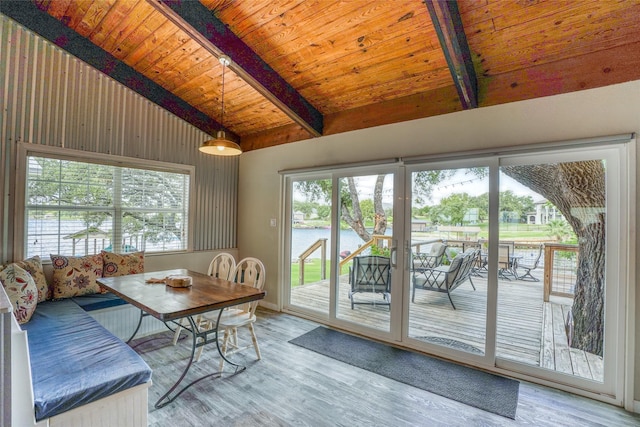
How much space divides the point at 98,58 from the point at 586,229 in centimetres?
528

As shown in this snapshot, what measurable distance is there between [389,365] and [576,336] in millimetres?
1618

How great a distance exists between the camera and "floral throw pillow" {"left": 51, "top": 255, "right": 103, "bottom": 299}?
3.14 metres

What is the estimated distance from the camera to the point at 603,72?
2361mm

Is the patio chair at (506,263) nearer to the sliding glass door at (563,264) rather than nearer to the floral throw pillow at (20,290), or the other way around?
the sliding glass door at (563,264)

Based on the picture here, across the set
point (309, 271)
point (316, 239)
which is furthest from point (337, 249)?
point (309, 271)

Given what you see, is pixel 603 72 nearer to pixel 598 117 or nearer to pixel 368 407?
pixel 598 117

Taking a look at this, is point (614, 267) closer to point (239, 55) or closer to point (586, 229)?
point (586, 229)

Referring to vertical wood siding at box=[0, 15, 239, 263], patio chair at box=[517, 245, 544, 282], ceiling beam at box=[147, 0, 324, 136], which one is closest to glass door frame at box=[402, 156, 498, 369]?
patio chair at box=[517, 245, 544, 282]

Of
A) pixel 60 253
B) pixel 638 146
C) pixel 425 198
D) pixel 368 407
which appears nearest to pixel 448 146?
pixel 425 198

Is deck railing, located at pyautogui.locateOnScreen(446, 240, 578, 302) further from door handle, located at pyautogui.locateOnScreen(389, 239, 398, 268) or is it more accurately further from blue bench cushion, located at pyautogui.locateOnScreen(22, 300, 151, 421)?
blue bench cushion, located at pyautogui.locateOnScreen(22, 300, 151, 421)

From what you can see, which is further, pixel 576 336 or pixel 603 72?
pixel 576 336

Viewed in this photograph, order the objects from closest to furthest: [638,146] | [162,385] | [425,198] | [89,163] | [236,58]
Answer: [638,146], [162,385], [236,58], [425,198], [89,163]

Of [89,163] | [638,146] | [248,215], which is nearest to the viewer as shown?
[638,146]

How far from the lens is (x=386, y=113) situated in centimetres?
346
